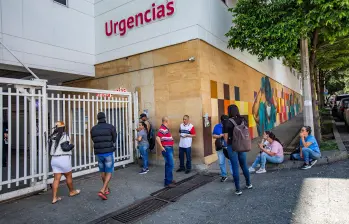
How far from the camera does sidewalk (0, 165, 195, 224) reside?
13.5 feet

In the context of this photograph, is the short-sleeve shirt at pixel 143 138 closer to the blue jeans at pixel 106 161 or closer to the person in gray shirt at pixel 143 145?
the person in gray shirt at pixel 143 145

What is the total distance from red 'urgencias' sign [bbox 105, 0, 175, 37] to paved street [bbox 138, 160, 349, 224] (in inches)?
220

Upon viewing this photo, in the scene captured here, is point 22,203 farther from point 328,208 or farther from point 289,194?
point 328,208

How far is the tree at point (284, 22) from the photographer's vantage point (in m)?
6.07

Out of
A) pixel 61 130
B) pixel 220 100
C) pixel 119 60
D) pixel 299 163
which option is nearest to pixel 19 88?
pixel 61 130

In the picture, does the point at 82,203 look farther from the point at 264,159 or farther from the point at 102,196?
the point at 264,159

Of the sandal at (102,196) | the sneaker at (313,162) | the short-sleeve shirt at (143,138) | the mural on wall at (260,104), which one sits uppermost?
the mural on wall at (260,104)

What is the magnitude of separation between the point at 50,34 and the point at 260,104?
32.5 ft

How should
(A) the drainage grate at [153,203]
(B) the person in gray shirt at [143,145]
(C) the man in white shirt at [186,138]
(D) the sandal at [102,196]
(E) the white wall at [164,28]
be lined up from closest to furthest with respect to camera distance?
(A) the drainage grate at [153,203] < (D) the sandal at [102,196] < (C) the man in white shirt at [186,138] < (B) the person in gray shirt at [143,145] < (E) the white wall at [164,28]

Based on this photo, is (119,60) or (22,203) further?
(119,60)

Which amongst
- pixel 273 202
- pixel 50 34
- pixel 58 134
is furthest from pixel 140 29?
pixel 273 202

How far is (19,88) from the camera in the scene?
534 cm

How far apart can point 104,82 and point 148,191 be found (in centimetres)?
583

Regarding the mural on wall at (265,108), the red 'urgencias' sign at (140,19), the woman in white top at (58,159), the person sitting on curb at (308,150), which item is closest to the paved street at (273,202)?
the person sitting on curb at (308,150)
